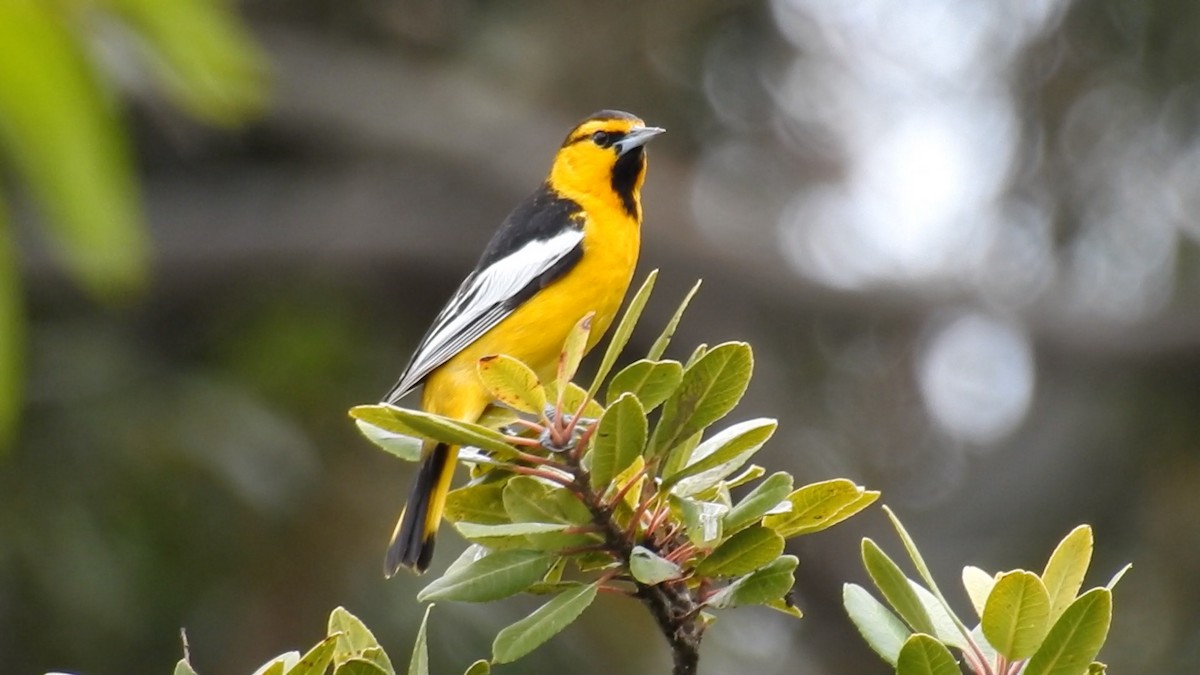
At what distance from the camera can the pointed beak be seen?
4.02 m

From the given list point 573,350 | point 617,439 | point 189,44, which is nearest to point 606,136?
point 189,44

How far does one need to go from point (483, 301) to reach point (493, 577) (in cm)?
178

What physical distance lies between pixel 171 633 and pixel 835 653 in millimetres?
3154

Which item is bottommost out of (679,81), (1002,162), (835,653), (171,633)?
(835,653)

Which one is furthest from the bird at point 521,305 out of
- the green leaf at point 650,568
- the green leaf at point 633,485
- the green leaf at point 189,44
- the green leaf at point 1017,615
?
the green leaf at point 1017,615

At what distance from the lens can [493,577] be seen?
1817 mm

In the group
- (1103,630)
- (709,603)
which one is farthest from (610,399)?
(1103,630)

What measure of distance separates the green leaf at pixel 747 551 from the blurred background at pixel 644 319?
Result: 15.3ft

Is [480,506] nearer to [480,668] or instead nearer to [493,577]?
[493,577]

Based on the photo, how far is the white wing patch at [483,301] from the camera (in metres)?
3.40

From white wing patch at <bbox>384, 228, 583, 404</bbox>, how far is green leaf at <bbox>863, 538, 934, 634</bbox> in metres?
1.69

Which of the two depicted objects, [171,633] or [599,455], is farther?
[171,633]

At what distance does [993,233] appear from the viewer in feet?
26.2

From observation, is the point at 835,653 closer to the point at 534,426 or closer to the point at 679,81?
the point at 679,81
